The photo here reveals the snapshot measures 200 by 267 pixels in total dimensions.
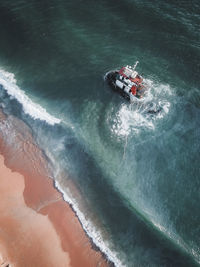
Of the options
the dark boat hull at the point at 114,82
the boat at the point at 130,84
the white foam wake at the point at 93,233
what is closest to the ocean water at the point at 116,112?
the white foam wake at the point at 93,233


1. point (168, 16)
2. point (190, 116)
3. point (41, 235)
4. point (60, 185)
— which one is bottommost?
point (41, 235)

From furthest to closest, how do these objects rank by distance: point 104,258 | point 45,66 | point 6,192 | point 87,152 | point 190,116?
point 45,66, point 190,116, point 87,152, point 6,192, point 104,258

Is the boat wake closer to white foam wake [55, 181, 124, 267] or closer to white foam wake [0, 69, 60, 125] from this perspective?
white foam wake [0, 69, 60, 125]

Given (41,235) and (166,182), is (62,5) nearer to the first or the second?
(166,182)

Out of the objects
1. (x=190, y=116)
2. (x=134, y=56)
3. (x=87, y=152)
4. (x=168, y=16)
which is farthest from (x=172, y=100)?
(x=168, y=16)

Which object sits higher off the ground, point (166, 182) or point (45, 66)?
point (45, 66)

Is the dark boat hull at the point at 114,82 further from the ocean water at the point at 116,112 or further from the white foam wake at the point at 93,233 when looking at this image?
the white foam wake at the point at 93,233

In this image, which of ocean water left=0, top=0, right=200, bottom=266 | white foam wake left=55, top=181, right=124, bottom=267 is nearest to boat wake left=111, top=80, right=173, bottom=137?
ocean water left=0, top=0, right=200, bottom=266
